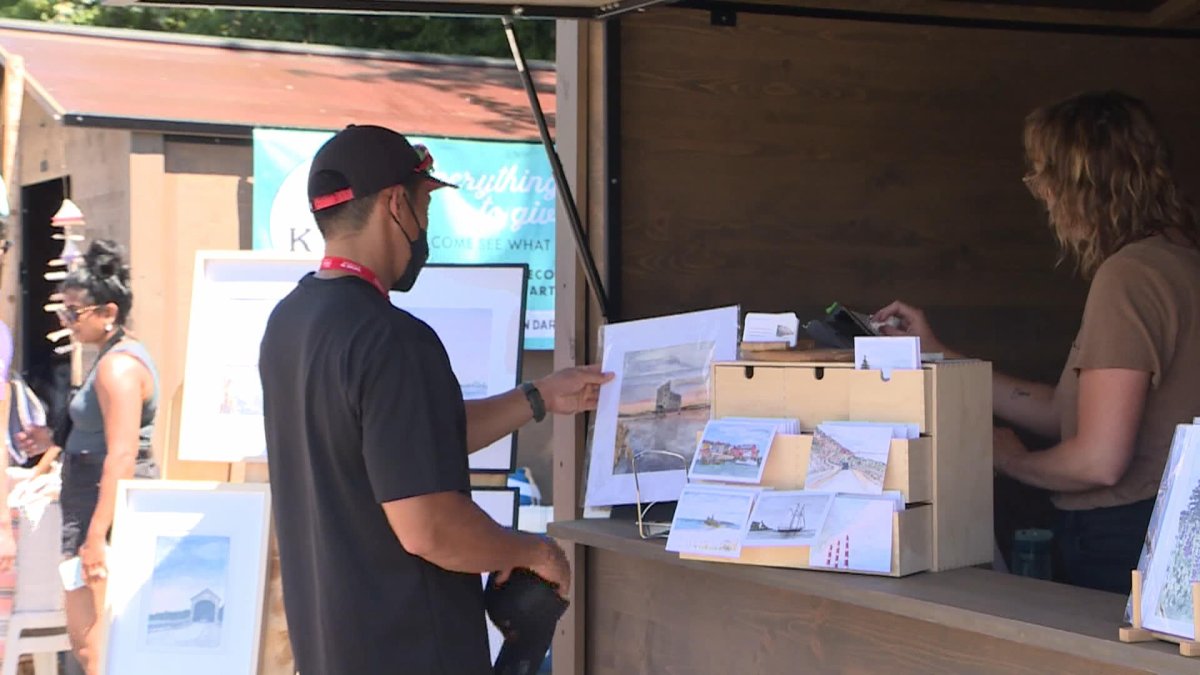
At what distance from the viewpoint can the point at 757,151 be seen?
3.57m

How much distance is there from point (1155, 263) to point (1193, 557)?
0.91m

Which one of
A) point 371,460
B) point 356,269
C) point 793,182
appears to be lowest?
point 371,460

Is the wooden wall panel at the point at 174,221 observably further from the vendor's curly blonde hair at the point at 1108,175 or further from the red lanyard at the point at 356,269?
the vendor's curly blonde hair at the point at 1108,175

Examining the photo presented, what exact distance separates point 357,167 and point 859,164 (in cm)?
175

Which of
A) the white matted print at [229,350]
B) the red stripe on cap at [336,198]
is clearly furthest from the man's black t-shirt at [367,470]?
the white matted print at [229,350]

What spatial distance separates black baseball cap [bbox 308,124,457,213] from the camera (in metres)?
2.39

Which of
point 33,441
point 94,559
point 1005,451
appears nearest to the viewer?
point 1005,451

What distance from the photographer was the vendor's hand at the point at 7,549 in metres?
5.02

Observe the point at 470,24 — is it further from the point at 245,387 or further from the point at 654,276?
the point at 654,276

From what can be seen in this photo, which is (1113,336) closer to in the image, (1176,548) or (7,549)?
(1176,548)

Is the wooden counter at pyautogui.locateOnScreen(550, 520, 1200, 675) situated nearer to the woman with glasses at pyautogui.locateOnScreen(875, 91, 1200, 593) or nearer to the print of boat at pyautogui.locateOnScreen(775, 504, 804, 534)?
the print of boat at pyautogui.locateOnScreen(775, 504, 804, 534)

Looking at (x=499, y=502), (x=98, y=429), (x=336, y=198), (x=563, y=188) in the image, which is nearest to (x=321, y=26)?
(x=98, y=429)

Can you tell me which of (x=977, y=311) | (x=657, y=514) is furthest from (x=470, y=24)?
(x=657, y=514)

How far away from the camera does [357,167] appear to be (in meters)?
2.39
